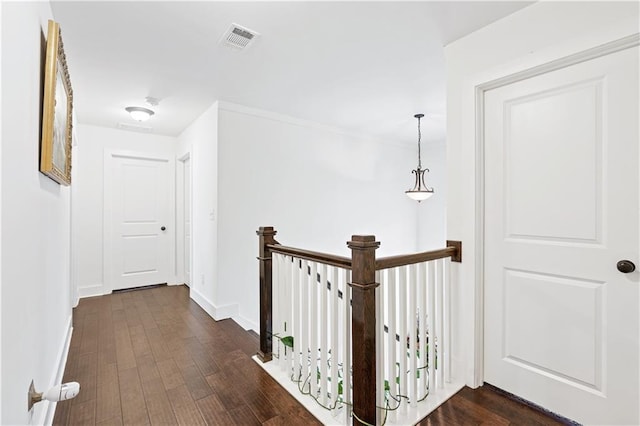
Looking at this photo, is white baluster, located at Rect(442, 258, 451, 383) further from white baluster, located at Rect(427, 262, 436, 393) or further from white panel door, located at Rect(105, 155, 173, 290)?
white panel door, located at Rect(105, 155, 173, 290)

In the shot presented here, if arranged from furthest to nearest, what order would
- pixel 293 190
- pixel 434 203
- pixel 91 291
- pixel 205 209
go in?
pixel 434 203 < pixel 91 291 < pixel 293 190 < pixel 205 209

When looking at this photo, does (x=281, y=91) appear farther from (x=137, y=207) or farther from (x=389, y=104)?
(x=137, y=207)

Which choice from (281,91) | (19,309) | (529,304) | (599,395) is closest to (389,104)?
(281,91)

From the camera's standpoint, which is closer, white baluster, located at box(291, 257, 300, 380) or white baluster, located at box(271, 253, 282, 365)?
white baluster, located at box(291, 257, 300, 380)

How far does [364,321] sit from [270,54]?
2.02m

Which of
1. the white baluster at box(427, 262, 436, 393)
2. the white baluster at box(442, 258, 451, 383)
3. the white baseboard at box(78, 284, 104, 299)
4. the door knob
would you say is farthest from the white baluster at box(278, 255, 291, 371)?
the white baseboard at box(78, 284, 104, 299)

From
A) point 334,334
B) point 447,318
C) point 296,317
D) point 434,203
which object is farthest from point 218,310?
point 434,203

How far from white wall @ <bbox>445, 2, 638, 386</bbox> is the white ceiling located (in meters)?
0.12

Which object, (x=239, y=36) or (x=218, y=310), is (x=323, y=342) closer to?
(x=218, y=310)

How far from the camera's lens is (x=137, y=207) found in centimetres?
455

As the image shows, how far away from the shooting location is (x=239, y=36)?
2098 mm

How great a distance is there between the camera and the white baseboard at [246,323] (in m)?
3.17

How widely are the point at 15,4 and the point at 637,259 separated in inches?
110

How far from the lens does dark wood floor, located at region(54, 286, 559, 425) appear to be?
1734 millimetres
